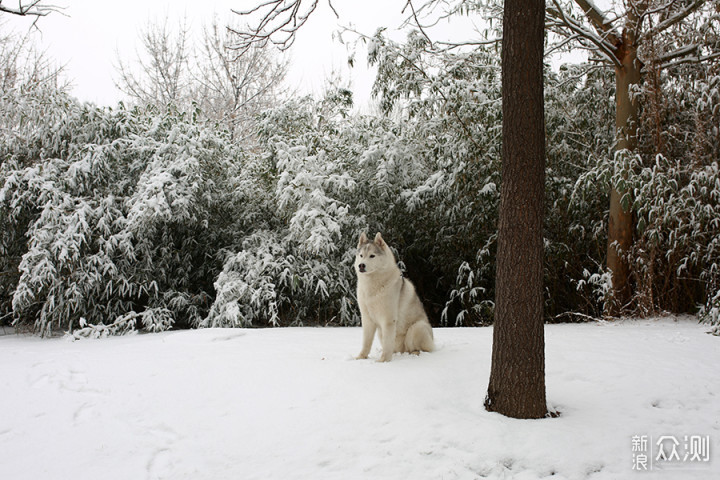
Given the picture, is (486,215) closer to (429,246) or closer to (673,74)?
(429,246)

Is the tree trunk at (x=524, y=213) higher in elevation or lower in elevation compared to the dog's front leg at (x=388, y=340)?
higher

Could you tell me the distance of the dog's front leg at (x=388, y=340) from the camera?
407 cm

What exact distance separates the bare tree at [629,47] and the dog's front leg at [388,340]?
144 inches

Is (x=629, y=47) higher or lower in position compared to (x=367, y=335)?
higher

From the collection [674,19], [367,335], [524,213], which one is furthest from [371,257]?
[674,19]

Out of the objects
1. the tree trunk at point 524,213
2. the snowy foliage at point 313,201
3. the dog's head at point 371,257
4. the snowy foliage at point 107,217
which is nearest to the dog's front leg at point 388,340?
the dog's head at point 371,257

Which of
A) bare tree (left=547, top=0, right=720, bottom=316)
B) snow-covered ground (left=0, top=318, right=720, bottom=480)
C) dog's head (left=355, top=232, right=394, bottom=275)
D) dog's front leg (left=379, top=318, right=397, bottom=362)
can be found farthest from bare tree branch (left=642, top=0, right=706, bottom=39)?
dog's front leg (left=379, top=318, right=397, bottom=362)

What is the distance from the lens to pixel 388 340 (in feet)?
13.4

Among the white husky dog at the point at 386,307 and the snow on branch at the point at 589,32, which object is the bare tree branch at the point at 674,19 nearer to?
the snow on branch at the point at 589,32

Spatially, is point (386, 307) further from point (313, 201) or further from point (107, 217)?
point (107, 217)

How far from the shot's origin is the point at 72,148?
7012 mm

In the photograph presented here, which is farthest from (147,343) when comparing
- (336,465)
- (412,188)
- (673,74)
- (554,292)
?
(673,74)

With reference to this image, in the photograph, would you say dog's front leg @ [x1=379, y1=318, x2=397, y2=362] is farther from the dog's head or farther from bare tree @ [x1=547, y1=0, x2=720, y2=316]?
bare tree @ [x1=547, y1=0, x2=720, y2=316]

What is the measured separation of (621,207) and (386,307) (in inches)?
153
